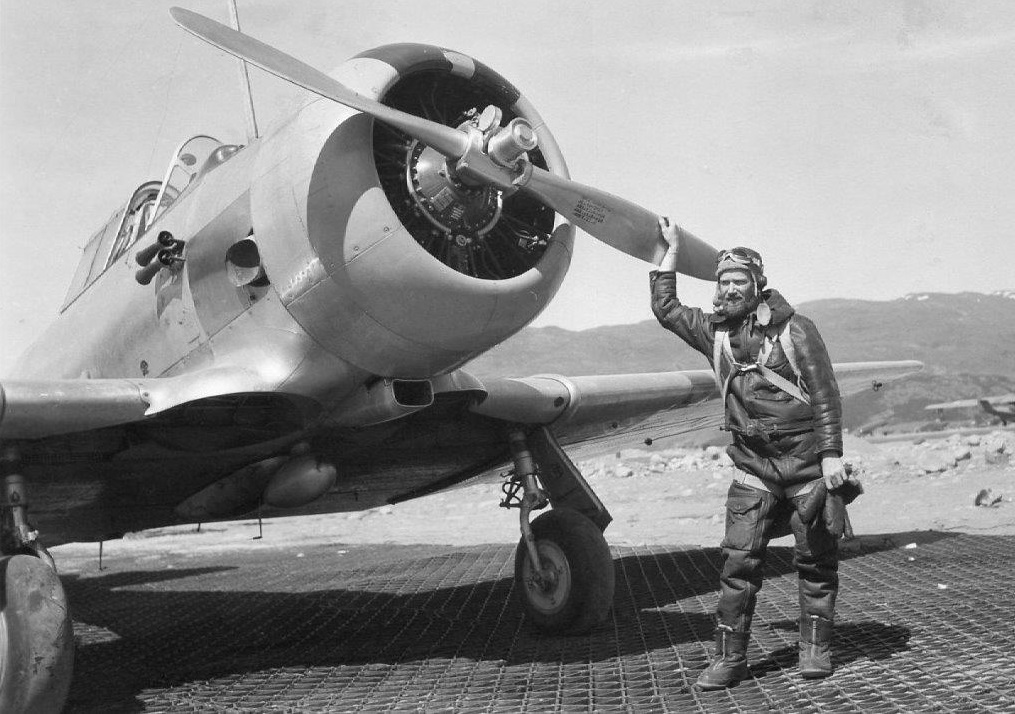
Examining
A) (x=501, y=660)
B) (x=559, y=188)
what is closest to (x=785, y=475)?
(x=559, y=188)

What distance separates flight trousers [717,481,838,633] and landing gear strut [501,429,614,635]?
6.22 ft

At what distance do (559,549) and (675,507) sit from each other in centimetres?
1094

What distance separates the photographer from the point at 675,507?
16688mm

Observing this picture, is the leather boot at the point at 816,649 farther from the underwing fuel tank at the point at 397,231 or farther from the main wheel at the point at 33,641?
the main wheel at the point at 33,641

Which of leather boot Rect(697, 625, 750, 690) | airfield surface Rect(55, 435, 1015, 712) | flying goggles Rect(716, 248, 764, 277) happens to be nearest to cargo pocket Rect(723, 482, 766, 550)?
leather boot Rect(697, 625, 750, 690)

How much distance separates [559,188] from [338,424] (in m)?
1.68

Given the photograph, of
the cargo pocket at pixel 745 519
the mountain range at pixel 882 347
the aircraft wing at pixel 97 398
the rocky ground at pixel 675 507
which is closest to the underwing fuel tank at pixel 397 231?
the aircraft wing at pixel 97 398

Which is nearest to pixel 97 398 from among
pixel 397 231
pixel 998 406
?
pixel 397 231

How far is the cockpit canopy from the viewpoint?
5.80 m

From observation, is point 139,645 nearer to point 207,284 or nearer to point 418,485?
point 418,485

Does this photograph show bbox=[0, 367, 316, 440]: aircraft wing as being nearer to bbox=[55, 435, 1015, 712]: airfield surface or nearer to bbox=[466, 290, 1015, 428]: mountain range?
bbox=[55, 435, 1015, 712]: airfield surface

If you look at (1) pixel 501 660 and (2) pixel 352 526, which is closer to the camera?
(1) pixel 501 660

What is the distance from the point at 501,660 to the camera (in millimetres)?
5098

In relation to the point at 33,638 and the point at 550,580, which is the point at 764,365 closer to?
the point at 550,580
